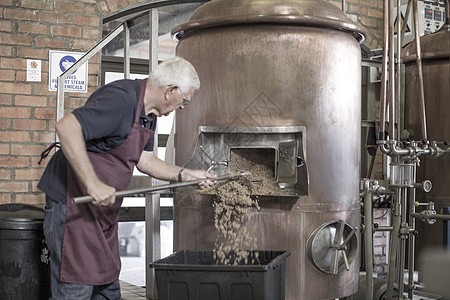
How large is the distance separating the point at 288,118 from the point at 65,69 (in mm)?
1908

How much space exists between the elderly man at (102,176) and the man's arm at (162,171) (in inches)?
8.7

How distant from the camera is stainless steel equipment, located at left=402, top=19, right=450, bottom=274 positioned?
156 inches

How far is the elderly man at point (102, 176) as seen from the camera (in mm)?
2162

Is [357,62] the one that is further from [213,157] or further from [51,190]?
[51,190]

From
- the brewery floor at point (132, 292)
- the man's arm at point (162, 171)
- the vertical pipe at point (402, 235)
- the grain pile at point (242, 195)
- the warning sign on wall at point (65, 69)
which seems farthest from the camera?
the warning sign on wall at point (65, 69)

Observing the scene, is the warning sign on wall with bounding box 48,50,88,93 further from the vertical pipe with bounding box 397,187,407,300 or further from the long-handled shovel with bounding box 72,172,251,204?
the vertical pipe with bounding box 397,187,407,300

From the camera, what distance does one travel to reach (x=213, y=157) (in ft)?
9.46

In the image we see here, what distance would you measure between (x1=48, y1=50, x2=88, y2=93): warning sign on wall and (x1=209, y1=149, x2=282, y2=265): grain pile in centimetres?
170

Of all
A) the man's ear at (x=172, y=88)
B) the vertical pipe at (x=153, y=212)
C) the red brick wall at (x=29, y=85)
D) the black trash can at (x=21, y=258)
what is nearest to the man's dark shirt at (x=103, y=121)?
the man's ear at (x=172, y=88)

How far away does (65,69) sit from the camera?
4004mm

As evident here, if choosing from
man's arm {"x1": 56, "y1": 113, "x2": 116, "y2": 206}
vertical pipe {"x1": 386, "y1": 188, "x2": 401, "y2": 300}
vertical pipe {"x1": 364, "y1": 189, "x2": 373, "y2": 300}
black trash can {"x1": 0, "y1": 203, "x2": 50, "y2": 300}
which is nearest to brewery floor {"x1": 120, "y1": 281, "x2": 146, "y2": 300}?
black trash can {"x1": 0, "y1": 203, "x2": 50, "y2": 300}

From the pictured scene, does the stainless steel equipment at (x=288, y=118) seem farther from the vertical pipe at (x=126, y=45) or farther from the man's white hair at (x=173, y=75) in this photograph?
the vertical pipe at (x=126, y=45)

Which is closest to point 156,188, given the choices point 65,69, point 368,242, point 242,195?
point 242,195

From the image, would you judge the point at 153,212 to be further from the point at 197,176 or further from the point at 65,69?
the point at 65,69
